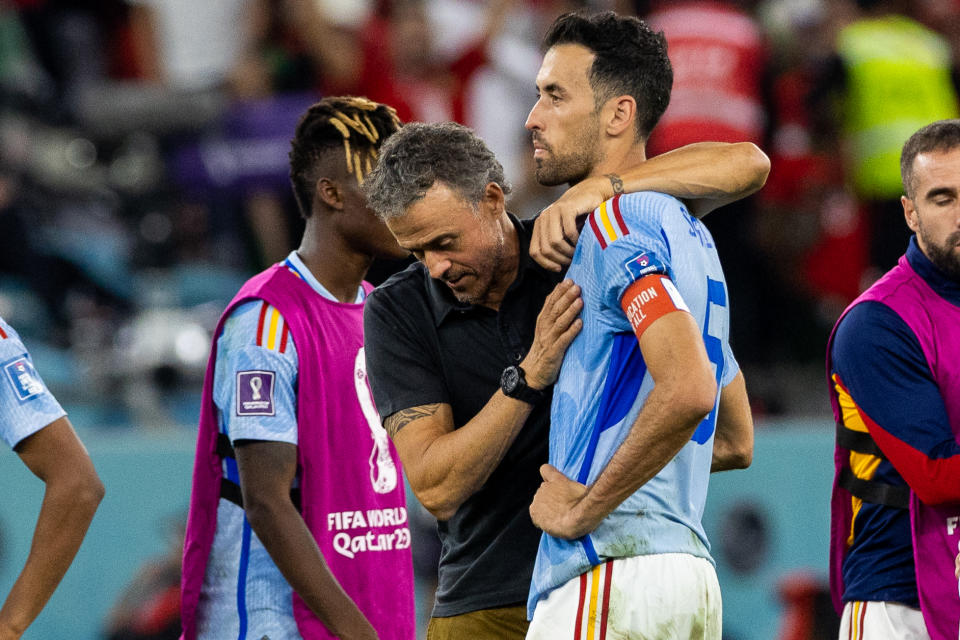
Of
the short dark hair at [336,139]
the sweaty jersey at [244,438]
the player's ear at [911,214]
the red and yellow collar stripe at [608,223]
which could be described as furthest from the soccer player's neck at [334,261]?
the player's ear at [911,214]

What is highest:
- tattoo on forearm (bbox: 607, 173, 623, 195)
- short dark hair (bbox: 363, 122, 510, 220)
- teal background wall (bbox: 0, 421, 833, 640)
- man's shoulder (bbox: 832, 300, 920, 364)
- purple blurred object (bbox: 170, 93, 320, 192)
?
purple blurred object (bbox: 170, 93, 320, 192)

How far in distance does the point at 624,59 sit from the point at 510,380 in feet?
2.84

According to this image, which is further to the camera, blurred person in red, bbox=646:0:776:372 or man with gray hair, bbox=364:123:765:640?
blurred person in red, bbox=646:0:776:372

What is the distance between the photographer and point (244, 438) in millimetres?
3646

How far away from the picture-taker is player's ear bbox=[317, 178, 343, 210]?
4.04 meters

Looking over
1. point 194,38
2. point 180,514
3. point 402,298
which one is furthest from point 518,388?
point 194,38

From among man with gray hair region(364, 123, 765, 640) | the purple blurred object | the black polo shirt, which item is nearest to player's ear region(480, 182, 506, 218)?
man with gray hair region(364, 123, 765, 640)

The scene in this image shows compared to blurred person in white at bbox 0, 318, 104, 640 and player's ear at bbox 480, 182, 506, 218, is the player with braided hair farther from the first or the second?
player's ear at bbox 480, 182, 506, 218

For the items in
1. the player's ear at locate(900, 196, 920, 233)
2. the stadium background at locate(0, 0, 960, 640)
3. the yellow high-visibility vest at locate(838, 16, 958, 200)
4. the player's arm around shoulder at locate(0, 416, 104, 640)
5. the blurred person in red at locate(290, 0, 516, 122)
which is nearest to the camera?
the player's arm around shoulder at locate(0, 416, 104, 640)

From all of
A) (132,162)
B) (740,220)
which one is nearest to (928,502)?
(740,220)

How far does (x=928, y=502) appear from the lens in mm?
3514

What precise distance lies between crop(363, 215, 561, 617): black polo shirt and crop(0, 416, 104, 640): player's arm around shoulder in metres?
0.75

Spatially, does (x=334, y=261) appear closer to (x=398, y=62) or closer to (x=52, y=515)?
(x=52, y=515)

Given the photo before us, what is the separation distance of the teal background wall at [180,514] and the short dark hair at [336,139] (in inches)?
104
